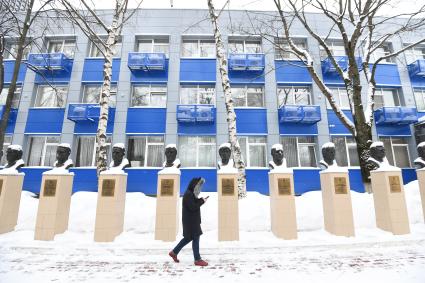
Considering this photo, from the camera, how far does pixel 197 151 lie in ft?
52.8

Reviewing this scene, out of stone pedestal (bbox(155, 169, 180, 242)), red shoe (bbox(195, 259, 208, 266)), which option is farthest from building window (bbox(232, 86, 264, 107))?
red shoe (bbox(195, 259, 208, 266))

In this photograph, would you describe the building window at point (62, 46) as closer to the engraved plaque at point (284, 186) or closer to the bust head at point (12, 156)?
the bust head at point (12, 156)

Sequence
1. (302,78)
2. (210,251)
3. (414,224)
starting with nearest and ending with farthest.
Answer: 1. (210,251)
2. (414,224)
3. (302,78)

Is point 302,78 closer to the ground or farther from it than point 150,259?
farther from it

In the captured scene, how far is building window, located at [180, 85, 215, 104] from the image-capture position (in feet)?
55.5

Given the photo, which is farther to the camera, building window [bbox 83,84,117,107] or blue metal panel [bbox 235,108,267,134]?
building window [bbox 83,84,117,107]

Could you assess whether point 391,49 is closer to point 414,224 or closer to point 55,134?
point 414,224

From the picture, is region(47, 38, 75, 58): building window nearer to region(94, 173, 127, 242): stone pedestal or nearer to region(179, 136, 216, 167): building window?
region(179, 136, 216, 167): building window

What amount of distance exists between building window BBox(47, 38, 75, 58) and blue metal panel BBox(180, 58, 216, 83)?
838 cm

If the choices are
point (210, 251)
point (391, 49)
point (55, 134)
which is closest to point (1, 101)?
point (55, 134)

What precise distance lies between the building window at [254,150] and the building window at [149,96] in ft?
19.7

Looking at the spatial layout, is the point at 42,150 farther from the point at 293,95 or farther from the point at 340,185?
the point at 340,185

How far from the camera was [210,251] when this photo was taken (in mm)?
5723

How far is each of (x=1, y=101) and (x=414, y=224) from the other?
2413 centimetres
